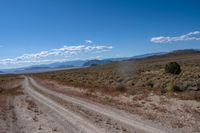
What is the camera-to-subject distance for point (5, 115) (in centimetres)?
1627

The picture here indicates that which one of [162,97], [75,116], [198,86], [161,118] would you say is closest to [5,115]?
[75,116]

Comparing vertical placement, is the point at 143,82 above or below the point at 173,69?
below

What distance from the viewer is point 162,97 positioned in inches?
749

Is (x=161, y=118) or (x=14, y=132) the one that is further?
(x=161, y=118)

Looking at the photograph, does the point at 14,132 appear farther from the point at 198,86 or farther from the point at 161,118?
the point at 198,86

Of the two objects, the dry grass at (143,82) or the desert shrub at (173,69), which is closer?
the dry grass at (143,82)

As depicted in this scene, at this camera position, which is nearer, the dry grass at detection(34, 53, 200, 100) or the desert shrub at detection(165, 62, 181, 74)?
the dry grass at detection(34, 53, 200, 100)

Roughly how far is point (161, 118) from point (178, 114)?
130 centimetres

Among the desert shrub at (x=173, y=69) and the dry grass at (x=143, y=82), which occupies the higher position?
the desert shrub at (x=173, y=69)

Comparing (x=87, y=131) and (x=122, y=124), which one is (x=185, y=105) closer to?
(x=122, y=124)

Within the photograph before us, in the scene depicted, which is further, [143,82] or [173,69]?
[173,69]

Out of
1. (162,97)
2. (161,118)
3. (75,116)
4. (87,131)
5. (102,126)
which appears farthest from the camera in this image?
(162,97)

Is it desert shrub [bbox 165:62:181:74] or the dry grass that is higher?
desert shrub [bbox 165:62:181:74]

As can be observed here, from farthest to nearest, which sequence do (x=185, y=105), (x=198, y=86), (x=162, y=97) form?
(x=198, y=86) < (x=162, y=97) < (x=185, y=105)
